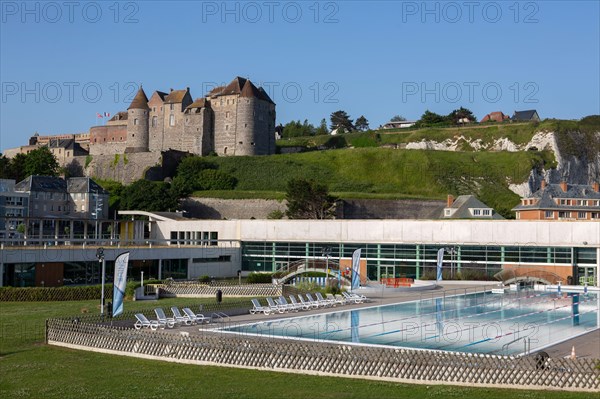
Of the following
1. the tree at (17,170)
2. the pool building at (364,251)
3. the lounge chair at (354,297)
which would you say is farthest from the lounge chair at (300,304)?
the tree at (17,170)

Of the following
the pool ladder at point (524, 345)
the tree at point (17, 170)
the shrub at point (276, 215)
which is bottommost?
the pool ladder at point (524, 345)

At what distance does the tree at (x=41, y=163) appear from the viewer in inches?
4311

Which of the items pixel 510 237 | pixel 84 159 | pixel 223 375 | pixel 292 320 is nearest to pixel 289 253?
pixel 510 237

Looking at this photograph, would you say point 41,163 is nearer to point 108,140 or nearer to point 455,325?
point 108,140

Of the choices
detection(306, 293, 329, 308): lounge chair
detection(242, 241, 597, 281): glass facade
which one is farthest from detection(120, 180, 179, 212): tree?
detection(306, 293, 329, 308): lounge chair

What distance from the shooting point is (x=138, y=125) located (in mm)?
116938

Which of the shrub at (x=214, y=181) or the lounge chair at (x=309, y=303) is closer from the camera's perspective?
the lounge chair at (x=309, y=303)

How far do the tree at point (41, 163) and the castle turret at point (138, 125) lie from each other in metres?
11.9

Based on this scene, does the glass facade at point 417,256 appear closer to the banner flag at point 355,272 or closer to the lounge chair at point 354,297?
the banner flag at point 355,272

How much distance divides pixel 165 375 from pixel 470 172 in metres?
90.4

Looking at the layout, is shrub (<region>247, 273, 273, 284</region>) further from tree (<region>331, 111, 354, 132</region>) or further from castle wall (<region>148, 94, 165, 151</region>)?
tree (<region>331, 111, 354, 132</region>)

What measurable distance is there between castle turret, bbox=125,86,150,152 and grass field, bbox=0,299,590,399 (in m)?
95.6

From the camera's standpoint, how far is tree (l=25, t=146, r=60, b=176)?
110m

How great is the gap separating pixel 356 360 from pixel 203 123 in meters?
96.3
